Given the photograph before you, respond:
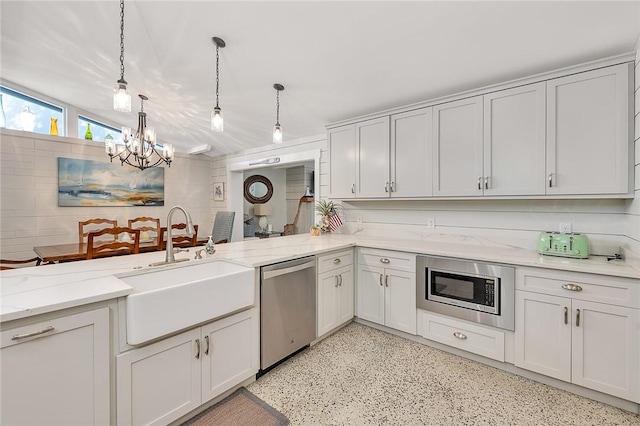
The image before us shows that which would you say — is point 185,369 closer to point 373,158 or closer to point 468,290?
point 468,290

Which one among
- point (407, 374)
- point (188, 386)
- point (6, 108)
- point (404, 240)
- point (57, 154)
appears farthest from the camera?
point (57, 154)

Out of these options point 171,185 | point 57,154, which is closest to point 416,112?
point 171,185

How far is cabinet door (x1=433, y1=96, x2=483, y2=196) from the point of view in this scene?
8.24 feet

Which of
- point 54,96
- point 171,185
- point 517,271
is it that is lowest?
point 517,271

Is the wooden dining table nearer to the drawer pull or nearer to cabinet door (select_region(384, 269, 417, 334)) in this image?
cabinet door (select_region(384, 269, 417, 334))

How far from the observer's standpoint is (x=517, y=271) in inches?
83.3

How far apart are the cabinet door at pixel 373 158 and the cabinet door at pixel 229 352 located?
72.8 inches

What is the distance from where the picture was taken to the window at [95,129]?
15.1 feet

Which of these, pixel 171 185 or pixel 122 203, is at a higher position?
pixel 171 185

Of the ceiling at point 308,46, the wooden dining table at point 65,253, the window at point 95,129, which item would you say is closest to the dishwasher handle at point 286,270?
the ceiling at point 308,46

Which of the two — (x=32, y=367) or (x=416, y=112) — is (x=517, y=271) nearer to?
(x=416, y=112)

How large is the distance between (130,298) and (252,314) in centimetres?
84

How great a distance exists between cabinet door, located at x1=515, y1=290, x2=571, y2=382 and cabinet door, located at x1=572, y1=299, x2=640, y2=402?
0.16 ft

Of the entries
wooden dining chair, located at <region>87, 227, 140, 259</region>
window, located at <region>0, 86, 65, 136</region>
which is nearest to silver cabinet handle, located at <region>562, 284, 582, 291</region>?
wooden dining chair, located at <region>87, 227, 140, 259</region>
